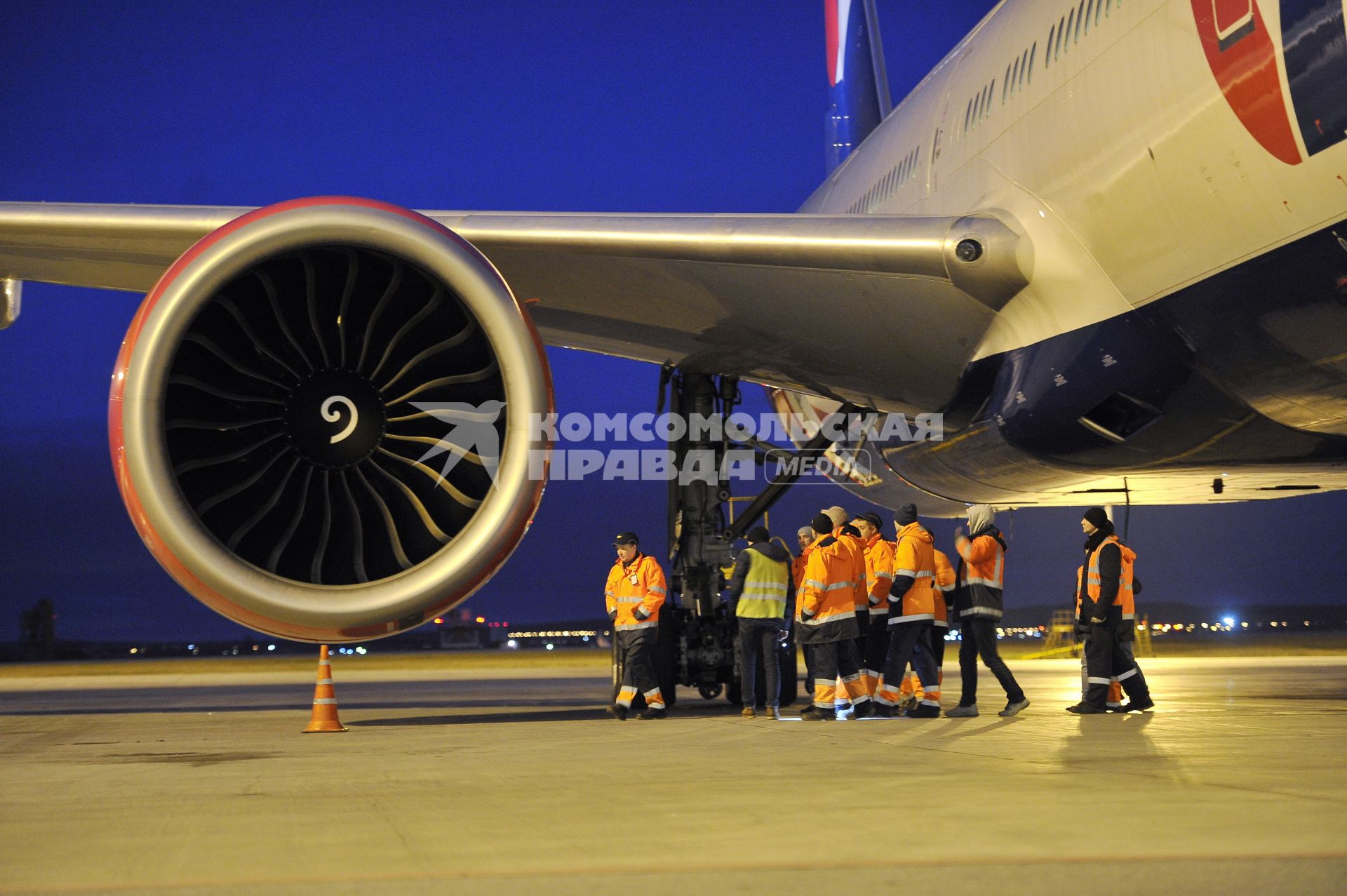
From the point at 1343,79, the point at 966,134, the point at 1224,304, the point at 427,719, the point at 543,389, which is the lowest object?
the point at 427,719

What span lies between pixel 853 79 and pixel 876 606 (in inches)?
413

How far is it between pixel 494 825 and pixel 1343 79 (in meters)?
4.33

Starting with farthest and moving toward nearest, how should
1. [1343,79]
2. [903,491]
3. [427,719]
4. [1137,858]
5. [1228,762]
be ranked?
[903,491]
[427,719]
[1228,762]
[1343,79]
[1137,858]

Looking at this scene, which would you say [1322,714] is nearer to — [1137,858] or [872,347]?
[872,347]

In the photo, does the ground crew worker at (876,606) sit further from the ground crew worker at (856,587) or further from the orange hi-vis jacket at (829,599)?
the orange hi-vis jacket at (829,599)

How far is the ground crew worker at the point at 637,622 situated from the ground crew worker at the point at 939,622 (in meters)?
1.94

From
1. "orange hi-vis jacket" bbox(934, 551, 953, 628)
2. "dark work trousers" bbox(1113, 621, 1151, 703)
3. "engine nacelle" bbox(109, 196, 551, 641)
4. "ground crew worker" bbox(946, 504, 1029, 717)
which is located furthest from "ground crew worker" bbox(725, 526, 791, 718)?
"engine nacelle" bbox(109, 196, 551, 641)

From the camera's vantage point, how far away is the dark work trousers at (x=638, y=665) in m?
10.1

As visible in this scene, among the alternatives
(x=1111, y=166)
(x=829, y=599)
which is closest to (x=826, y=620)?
(x=829, y=599)

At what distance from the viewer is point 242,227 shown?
6.24m

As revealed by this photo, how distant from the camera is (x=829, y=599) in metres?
9.70

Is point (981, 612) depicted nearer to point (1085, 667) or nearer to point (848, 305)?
point (1085, 667)

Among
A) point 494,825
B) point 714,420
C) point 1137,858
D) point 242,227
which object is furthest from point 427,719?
point 1137,858

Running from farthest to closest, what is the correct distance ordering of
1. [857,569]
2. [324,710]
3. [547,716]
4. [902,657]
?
[547,716] → [902,657] → [857,569] → [324,710]
